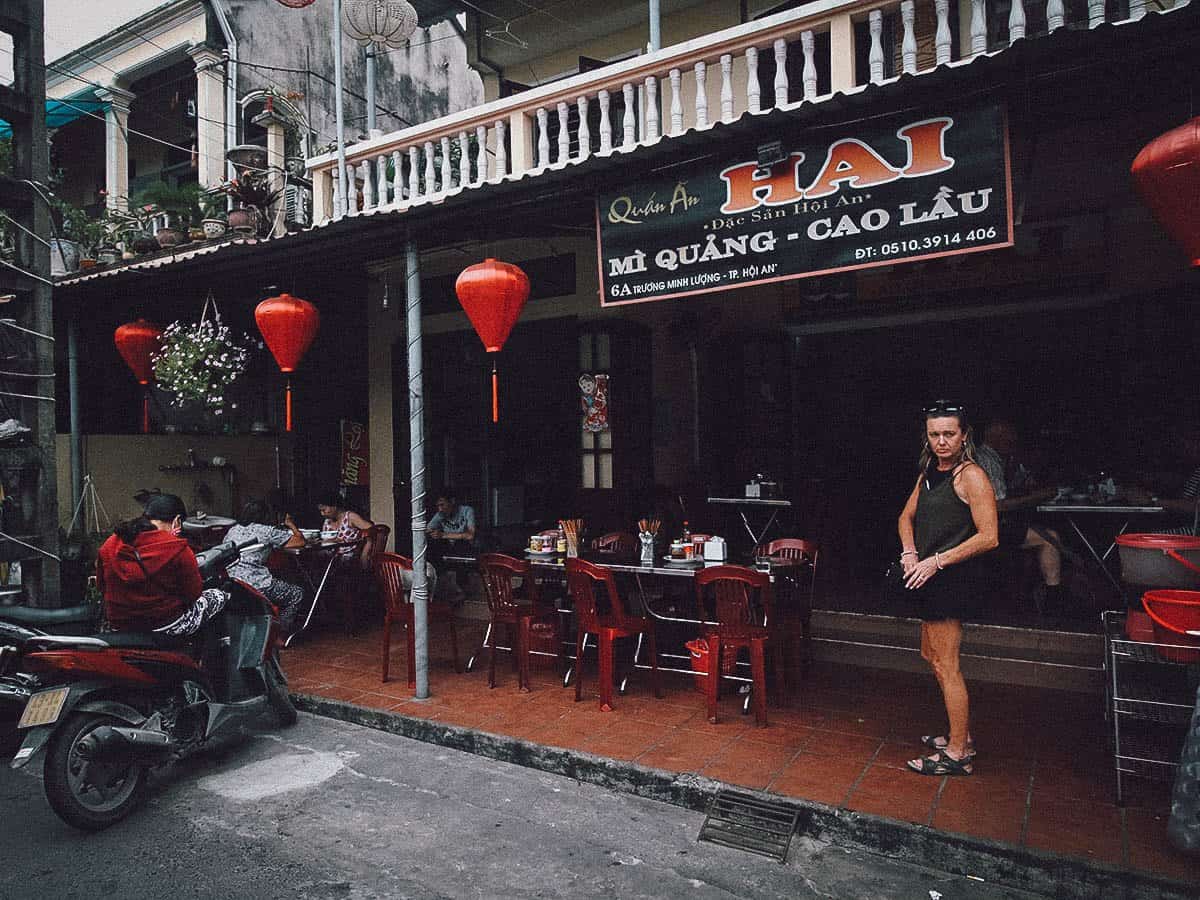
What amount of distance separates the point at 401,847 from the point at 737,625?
2.65m

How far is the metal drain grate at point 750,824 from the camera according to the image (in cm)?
398

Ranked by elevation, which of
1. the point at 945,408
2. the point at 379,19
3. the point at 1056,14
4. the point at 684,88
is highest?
the point at 379,19

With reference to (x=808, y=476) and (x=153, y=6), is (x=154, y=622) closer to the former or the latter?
(x=808, y=476)

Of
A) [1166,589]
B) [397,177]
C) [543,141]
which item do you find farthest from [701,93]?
[1166,589]

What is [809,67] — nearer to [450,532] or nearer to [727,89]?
[727,89]

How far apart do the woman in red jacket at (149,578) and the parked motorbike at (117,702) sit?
0.14 metres

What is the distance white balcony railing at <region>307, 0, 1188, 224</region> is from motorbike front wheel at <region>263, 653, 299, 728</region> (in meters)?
3.77

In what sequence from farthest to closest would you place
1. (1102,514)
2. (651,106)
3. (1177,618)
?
(1102,514)
(651,106)
(1177,618)

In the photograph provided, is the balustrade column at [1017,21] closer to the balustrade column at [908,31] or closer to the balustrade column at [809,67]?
the balustrade column at [908,31]

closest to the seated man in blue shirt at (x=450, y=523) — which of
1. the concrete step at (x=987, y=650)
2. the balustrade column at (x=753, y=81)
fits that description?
the concrete step at (x=987, y=650)

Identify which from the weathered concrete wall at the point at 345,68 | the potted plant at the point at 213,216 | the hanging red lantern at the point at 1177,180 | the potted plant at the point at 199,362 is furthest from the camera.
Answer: the weathered concrete wall at the point at 345,68

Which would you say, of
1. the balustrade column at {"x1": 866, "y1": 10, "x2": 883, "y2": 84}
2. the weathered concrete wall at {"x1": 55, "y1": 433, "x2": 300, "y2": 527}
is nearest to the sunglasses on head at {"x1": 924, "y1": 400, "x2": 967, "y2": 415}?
the balustrade column at {"x1": 866, "y1": 10, "x2": 883, "y2": 84}

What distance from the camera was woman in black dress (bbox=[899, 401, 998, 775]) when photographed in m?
4.37

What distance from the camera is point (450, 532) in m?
Answer: 9.31
